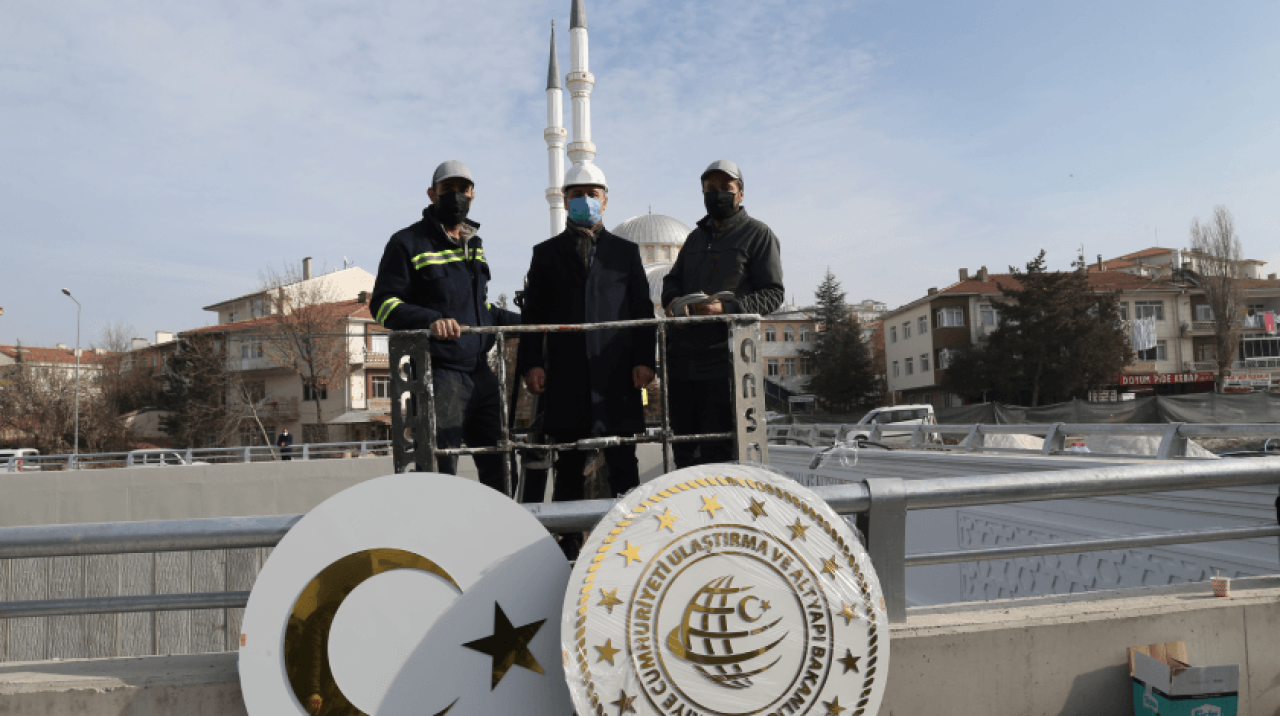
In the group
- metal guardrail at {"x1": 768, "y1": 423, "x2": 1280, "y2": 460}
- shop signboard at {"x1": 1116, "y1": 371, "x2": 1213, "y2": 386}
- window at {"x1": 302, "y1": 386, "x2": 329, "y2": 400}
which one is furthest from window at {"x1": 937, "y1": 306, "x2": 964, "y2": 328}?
metal guardrail at {"x1": 768, "y1": 423, "x2": 1280, "y2": 460}

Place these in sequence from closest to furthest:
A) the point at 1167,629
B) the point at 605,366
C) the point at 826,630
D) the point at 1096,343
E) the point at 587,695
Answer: the point at 587,695, the point at 826,630, the point at 1167,629, the point at 605,366, the point at 1096,343

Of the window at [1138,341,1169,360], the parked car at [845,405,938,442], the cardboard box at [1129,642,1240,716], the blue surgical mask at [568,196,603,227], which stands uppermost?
the window at [1138,341,1169,360]

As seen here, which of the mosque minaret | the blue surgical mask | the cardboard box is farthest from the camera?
the mosque minaret

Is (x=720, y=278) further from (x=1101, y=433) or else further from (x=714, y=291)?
(x=1101, y=433)

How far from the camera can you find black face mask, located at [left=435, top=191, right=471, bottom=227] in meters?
4.29

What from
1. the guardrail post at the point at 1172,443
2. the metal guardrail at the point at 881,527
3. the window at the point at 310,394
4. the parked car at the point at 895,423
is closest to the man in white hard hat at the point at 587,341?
the metal guardrail at the point at 881,527

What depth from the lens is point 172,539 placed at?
240cm

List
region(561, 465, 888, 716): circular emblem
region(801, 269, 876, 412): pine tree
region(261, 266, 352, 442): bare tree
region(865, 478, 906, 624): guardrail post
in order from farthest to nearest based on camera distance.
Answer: region(801, 269, 876, 412): pine tree
region(261, 266, 352, 442): bare tree
region(865, 478, 906, 624): guardrail post
region(561, 465, 888, 716): circular emblem

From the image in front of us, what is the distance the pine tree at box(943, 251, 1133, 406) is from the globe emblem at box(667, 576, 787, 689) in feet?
160

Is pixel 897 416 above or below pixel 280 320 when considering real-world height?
below

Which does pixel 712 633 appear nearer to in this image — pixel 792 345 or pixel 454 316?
pixel 454 316

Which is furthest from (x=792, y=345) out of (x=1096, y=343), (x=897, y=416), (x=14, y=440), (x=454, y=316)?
(x=454, y=316)

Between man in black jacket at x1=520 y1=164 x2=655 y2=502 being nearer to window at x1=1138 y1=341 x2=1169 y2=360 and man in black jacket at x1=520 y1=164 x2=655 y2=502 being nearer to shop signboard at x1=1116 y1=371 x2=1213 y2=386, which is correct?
shop signboard at x1=1116 y1=371 x2=1213 y2=386

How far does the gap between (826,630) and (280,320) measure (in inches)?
1906
